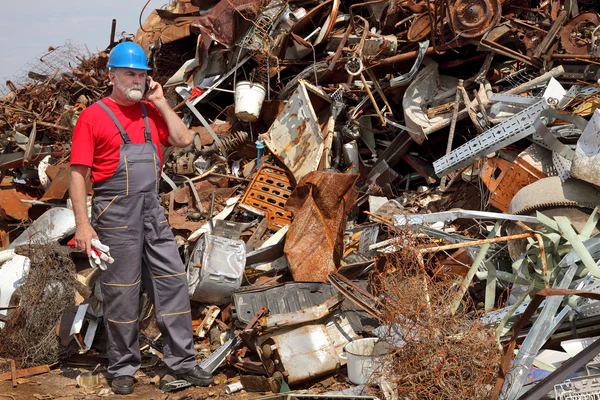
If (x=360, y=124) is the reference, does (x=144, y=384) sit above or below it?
below

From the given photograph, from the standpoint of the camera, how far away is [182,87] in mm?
6883

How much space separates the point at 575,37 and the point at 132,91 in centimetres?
400

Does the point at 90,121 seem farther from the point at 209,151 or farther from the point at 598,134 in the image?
the point at 598,134

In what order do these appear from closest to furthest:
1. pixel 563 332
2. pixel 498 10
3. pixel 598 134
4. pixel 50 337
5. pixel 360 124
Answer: pixel 563 332 → pixel 598 134 → pixel 50 337 → pixel 498 10 → pixel 360 124

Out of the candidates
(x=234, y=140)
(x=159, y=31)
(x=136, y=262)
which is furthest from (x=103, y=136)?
(x=159, y=31)

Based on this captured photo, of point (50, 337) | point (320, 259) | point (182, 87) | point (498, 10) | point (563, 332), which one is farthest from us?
point (182, 87)

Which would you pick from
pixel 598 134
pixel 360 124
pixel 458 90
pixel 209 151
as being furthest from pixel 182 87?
pixel 598 134

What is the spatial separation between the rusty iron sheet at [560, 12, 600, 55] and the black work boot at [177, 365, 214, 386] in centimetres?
408

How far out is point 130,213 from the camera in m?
3.83

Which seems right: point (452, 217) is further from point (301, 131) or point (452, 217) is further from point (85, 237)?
point (85, 237)

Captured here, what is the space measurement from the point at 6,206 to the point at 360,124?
12.2 feet

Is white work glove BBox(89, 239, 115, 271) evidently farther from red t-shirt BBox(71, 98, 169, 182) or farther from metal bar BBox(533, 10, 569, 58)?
metal bar BBox(533, 10, 569, 58)

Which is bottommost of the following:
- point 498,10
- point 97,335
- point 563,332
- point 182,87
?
point 97,335

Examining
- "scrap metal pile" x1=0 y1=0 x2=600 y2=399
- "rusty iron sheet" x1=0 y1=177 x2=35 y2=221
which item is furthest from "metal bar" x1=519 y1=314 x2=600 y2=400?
"rusty iron sheet" x1=0 y1=177 x2=35 y2=221
